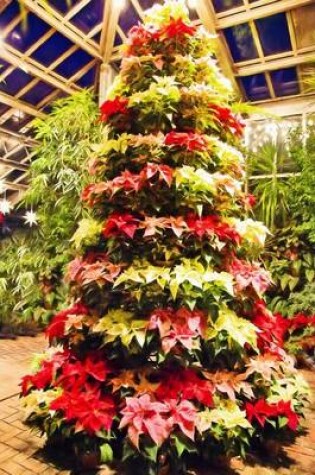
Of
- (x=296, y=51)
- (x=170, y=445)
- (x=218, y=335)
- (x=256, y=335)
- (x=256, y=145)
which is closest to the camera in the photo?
(x=170, y=445)

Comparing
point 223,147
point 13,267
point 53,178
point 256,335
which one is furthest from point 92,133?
point 256,335

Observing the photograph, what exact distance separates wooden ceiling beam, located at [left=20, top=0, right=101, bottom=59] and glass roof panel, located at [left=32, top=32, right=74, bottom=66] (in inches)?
7.3

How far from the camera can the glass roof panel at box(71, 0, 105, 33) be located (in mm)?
5043

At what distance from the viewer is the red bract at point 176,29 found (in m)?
2.19

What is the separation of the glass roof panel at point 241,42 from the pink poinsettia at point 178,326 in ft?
15.2

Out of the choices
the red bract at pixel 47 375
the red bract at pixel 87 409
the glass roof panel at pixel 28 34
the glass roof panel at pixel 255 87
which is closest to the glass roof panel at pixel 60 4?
the glass roof panel at pixel 28 34

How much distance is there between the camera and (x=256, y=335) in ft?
6.86

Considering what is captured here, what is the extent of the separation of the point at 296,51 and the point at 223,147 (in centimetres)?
386

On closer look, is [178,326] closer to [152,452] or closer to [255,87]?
[152,452]

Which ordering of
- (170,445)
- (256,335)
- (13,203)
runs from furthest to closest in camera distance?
(13,203), (256,335), (170,445)

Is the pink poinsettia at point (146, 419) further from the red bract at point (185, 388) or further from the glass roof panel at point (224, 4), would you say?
the glass roof panel at point (224, 4)

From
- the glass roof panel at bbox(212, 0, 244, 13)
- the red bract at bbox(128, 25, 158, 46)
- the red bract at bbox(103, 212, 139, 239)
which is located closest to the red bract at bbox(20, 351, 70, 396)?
the red bract at bbox(103, 212, 139, 239)

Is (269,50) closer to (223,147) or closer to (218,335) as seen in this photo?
(223,147)

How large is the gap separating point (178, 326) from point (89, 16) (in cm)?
491
